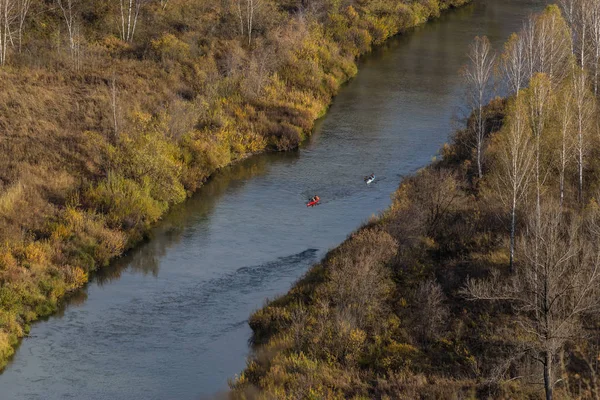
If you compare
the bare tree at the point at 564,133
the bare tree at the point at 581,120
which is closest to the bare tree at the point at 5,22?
the bare tree at the point at 564,133

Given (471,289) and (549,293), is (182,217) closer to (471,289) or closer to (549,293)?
(471,289)

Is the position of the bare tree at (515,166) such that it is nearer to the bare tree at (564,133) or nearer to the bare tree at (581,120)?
the bare tree at (564,133)

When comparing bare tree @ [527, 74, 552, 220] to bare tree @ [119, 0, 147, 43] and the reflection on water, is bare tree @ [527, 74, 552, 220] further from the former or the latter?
bare tree @ [119, 0, 147, 43]

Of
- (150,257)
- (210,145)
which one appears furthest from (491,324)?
(210,145)

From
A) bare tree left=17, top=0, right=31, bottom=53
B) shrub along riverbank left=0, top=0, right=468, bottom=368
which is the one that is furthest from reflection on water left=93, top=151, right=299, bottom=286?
bare tree left=17, top=0, right=31, bottom=53

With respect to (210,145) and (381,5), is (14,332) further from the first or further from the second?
(381,5)

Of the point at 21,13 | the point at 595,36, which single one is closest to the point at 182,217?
the point at 21,13
